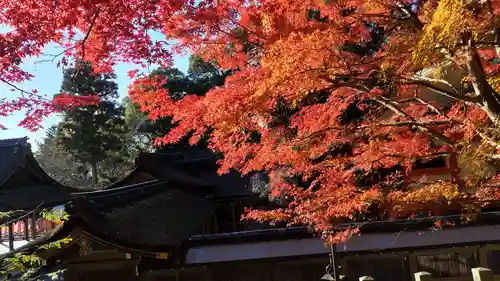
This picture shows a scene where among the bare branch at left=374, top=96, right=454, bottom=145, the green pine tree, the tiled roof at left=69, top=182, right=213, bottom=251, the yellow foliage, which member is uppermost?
the green pine tree

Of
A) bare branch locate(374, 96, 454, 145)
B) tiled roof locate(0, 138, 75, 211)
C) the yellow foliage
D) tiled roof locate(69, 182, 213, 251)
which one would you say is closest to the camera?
the yellow foliage

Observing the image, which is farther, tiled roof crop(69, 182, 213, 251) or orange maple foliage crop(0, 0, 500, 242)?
tiled roof crop(69, 182, 213, 251)

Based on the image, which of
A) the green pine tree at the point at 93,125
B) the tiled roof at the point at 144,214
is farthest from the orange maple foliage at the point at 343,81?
the green pine tree at the point at 93,125

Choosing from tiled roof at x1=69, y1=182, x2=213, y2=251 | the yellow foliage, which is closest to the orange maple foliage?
the yellow foliage

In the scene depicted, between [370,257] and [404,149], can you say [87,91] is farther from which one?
[404,149]

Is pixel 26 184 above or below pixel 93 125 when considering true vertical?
below

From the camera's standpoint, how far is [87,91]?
31.8m

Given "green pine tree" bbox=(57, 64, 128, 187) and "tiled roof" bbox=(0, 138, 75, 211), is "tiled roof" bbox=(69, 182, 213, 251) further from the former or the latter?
"green pine tree" bbox=(57, 64, 128, 187)

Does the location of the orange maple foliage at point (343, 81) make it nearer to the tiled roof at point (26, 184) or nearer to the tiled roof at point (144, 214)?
the tiled roof at point (144, 214)

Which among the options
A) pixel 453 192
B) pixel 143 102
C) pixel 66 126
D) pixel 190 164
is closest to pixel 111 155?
pixel 66 126

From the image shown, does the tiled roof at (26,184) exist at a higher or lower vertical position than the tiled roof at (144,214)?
higher

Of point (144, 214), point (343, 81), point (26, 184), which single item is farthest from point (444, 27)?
point (26, 184)

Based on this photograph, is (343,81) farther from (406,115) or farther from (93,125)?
(93,125)

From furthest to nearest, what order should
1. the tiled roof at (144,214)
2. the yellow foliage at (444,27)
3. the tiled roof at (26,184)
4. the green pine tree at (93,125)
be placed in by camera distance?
the green pine tree at (93,125) → the tiled roof at (26,184) → the tiled roof at (144,214) → the yellow foliage at (444,27)
